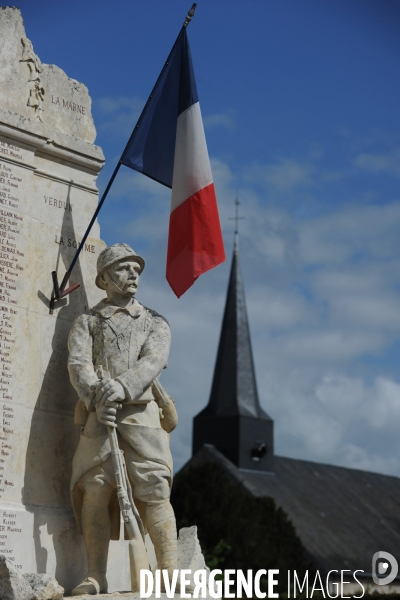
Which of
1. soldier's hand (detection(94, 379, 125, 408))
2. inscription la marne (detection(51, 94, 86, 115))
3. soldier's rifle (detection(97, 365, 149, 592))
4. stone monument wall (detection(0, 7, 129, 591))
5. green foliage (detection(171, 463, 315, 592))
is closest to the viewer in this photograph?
soldier's rifle (detection(97, 365, 149, 592))

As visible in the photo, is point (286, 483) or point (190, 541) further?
point (286, 483)

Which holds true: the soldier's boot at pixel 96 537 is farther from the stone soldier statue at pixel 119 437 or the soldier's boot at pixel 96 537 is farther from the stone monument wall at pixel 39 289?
the stone monument wall at pixel 39 289

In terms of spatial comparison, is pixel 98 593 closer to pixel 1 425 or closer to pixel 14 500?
pixel 14 500

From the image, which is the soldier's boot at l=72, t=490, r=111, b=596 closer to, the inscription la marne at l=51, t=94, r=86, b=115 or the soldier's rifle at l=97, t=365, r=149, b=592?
the soldier's rifle at l=97, t=365, r=149, b=592

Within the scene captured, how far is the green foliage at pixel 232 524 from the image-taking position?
39625 mm

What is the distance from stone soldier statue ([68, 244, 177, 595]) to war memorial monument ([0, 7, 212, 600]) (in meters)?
0.01

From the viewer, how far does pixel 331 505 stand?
59.3 metres

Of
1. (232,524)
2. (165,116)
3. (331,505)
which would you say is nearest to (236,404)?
(331,505)

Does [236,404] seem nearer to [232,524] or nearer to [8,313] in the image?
[232,524]

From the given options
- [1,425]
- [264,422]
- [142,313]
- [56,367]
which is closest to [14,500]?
[1,425]

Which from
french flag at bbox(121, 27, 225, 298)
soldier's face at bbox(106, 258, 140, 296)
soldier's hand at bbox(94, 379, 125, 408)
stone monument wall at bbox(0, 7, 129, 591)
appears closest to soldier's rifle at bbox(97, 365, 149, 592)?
soldier's hand at bbox(94, 379, 125, 408)

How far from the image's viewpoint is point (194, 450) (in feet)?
191

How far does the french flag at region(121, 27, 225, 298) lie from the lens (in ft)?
31.7

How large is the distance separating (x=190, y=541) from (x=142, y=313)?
1.96m
